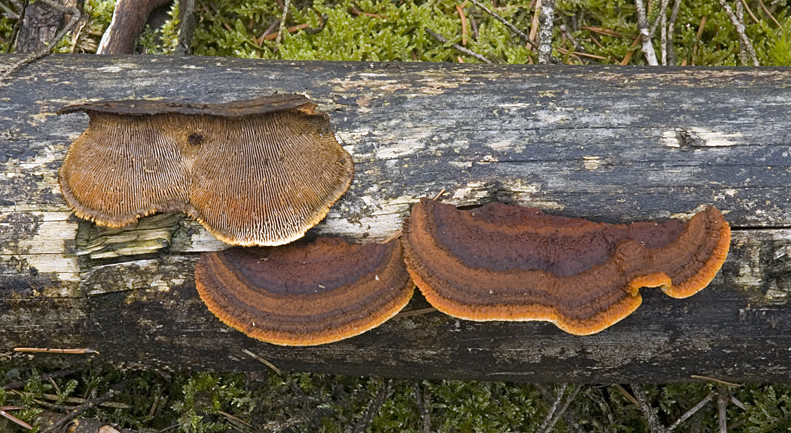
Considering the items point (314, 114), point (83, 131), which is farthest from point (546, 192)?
point (83, 131)

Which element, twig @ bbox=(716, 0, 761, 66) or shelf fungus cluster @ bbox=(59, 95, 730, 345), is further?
twig @ bbox=(716, 0, 761, 66)

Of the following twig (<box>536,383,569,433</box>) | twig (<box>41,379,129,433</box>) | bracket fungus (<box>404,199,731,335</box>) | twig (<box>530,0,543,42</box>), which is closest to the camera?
bracket fungus (<box>404,199,731,335</box>)

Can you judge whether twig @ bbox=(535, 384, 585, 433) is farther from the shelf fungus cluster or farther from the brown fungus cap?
the brown fungus cap

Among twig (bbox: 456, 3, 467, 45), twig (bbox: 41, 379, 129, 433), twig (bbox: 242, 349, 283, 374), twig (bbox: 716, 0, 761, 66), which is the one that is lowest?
twig (bbox: 41, 379, 129, 433)

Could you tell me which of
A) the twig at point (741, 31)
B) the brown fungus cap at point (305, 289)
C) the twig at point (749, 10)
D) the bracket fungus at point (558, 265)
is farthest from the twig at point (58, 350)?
the twig at point (749, 10)

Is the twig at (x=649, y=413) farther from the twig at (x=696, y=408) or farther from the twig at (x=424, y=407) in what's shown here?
the twig at (x=424, y=407)

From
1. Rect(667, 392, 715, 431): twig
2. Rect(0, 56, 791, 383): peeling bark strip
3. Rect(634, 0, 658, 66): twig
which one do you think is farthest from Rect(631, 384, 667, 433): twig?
Rect(634, 0, 658, 66): twig
